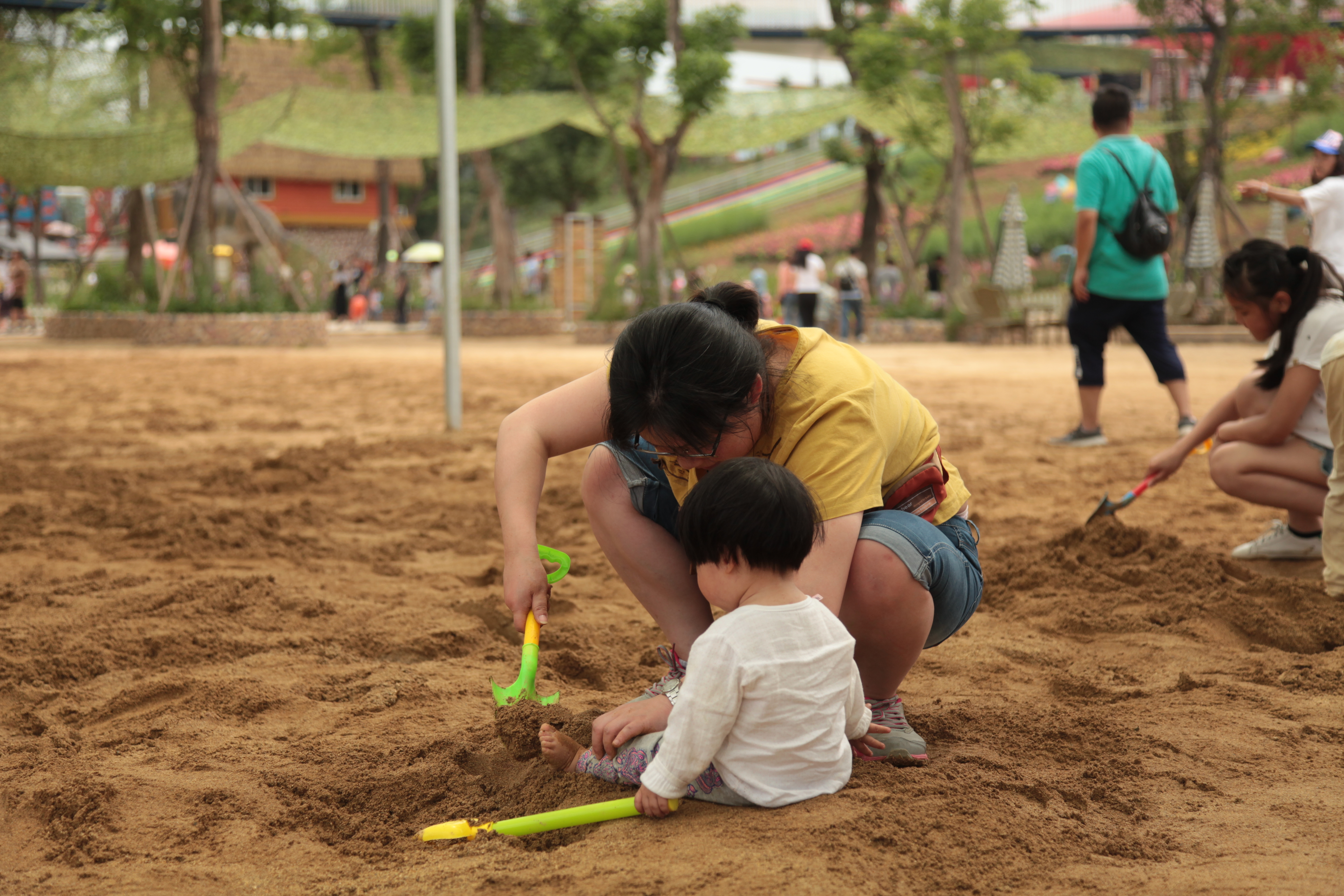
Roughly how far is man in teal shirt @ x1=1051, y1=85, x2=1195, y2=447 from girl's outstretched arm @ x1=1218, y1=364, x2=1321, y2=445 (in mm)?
2108

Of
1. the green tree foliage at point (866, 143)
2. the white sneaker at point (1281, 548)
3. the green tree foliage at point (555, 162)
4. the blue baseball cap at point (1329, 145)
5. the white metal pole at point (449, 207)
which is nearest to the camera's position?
the white sneaker at point (1281, 548)

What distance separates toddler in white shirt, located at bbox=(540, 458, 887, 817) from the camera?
5.08ft

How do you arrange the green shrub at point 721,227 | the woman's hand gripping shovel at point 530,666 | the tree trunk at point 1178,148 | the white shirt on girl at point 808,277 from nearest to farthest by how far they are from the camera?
the woman's hand gripping shovel at point 530,666, the white shirt on girl at point 808,277, the tree trunk at point 1178,148, the green shrub at point 721,227

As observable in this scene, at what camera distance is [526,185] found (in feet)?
104

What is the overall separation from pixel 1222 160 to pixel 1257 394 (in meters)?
15.7

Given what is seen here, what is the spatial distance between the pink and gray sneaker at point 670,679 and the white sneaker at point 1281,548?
197 cm

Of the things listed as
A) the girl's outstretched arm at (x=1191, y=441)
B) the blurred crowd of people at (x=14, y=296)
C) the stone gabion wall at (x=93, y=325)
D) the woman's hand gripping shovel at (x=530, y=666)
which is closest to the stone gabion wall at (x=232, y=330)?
the stone gabion wall at (x=93, y=325)

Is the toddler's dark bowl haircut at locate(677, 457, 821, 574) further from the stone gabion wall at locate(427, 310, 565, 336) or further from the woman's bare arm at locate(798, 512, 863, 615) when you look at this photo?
the stone gabion wall at locate(427, 310, 565, 336)

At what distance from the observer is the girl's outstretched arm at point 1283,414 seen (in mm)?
3068

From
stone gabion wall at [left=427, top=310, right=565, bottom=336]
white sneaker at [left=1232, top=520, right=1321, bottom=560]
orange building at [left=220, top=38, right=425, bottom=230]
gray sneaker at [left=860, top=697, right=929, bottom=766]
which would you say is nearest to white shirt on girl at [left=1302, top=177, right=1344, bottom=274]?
white sneaker at [left=1232, top=520, right=1321, bottom=560]

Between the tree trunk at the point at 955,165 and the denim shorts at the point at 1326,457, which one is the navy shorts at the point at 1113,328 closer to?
the denim shorts at the point at 1326,457

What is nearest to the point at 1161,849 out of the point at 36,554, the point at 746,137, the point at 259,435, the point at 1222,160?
the point at 36,554

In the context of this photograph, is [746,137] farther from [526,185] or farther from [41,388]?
[526,185]

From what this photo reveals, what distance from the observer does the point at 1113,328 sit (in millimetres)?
5461
